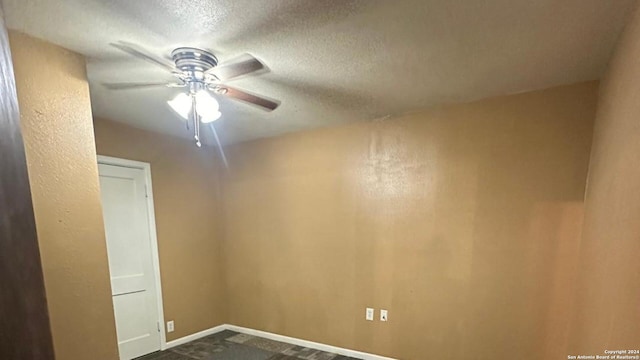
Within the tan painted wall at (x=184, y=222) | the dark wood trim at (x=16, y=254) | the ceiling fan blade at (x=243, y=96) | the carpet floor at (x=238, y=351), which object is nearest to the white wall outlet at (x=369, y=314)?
the carpet floor at (x=238, y=351)

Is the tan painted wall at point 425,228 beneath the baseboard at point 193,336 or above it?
above

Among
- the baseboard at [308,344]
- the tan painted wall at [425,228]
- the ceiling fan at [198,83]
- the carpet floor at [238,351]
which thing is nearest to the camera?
the ceiling fan at [198,83]

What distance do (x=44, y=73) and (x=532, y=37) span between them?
240 cm

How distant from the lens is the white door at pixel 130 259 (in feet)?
9.00

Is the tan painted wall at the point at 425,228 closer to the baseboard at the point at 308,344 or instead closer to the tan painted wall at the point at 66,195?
the baseboard at the point at 308,344

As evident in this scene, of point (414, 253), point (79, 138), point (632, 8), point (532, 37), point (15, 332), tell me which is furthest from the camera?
point (414, 253)

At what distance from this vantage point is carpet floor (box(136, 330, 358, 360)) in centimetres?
286

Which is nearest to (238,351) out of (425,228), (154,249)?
(154,249)

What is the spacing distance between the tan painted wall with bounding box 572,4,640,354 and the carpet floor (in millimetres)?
2045

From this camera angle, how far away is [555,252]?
6.68ft

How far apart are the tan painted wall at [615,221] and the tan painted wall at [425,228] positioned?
237 mm

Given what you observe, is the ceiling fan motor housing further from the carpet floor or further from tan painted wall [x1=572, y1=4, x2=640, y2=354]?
the carpet floor

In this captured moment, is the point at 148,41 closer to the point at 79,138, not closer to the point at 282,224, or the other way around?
the point at 79,138

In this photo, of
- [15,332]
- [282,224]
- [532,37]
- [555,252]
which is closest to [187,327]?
[282,224]
